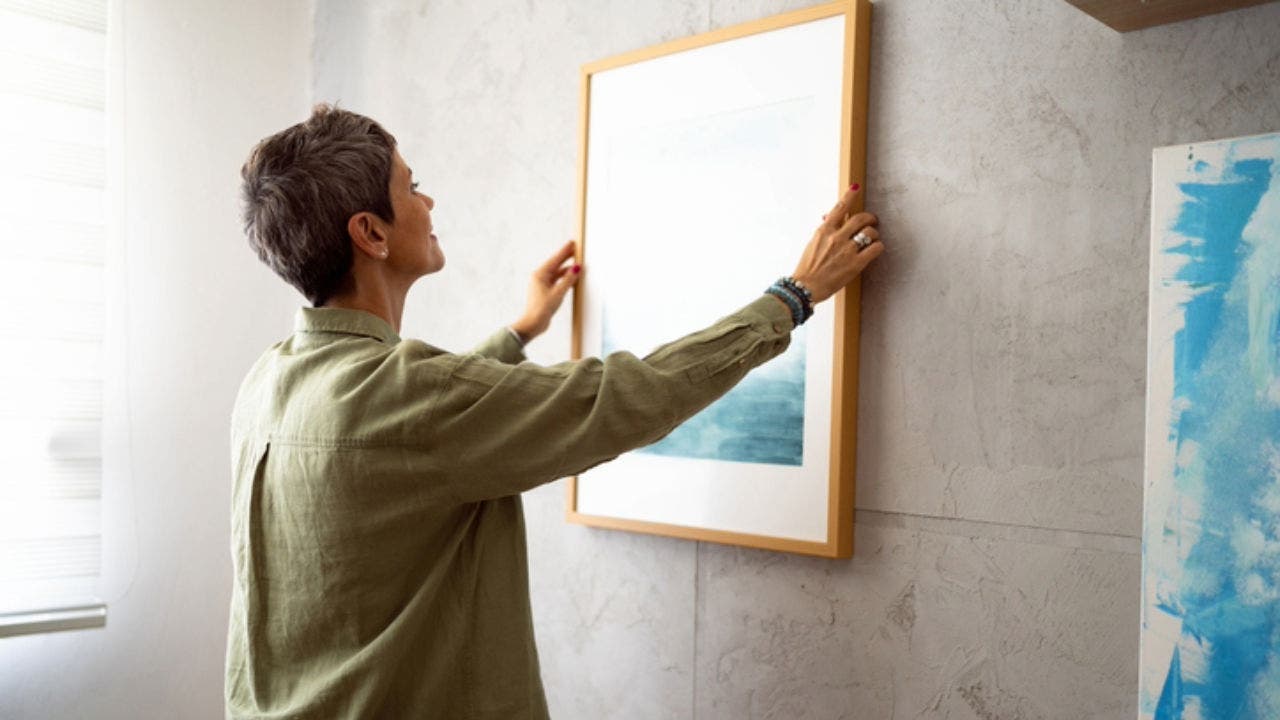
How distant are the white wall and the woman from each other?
0.82 meters

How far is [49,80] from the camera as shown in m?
1.96

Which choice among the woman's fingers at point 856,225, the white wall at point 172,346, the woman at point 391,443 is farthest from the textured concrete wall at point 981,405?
the white wall at point 172,346

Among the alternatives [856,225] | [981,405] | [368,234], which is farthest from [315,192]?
[981,405]

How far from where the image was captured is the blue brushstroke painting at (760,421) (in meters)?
1.39

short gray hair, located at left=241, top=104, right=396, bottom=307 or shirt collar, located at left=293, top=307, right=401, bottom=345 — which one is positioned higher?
short gray hair, located at left=241, top=104, right=396, bottom=307

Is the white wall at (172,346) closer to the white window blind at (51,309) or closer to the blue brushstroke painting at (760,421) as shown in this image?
the white window blind at (51,309)

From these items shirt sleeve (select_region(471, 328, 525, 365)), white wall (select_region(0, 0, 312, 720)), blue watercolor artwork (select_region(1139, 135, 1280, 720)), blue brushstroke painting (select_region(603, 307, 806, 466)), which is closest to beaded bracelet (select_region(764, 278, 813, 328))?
blue brushstroke painting (select_region(603, 307, 806, 466))

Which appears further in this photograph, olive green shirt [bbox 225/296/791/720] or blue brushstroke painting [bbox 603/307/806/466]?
blue brushstroke painting [bbox 603/307/806/466]

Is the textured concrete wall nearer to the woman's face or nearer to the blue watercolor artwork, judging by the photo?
the blue watercolor artwork

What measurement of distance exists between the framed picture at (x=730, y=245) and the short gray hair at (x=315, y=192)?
0.43 metres

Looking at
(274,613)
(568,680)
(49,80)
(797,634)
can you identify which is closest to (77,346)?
(49,80)

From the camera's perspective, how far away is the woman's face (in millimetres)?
1353

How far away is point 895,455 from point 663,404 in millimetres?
346

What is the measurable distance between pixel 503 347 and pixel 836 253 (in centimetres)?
61
